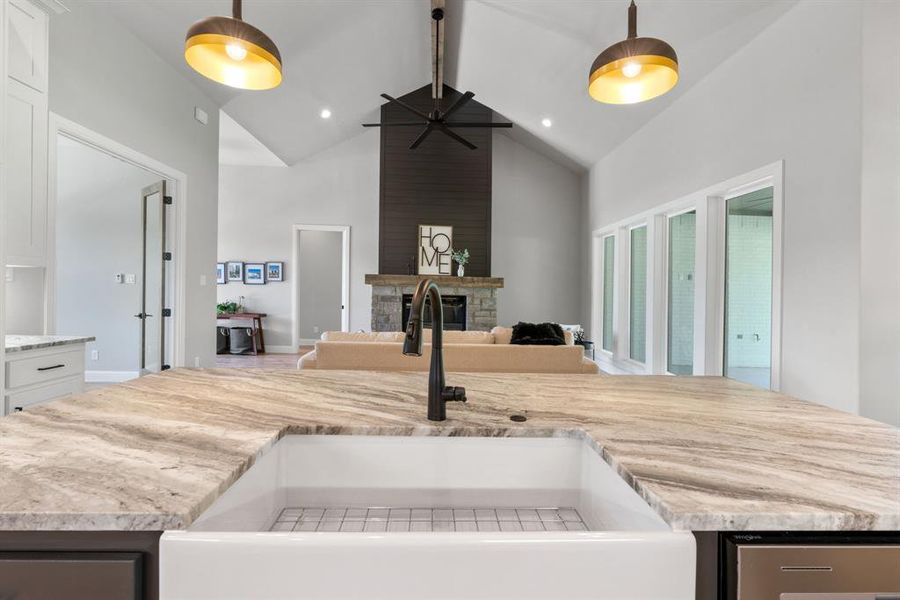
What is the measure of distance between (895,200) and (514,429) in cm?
254

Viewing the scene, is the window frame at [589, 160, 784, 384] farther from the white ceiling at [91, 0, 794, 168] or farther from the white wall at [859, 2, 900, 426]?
the white ceiling at [91, 0, 794, 168]

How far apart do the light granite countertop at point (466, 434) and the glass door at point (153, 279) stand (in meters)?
3.14

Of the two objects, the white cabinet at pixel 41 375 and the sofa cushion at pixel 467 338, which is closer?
the white cabinet at pixel 41 375

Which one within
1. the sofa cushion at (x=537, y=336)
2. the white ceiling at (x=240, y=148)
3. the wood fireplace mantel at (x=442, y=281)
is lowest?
the sofa cushion at (x=537, y=336)

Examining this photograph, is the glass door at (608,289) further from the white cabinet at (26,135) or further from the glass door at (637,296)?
the white cabinet at (26,135)

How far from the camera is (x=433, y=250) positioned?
23.4 feet

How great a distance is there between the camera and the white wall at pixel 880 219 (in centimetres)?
227

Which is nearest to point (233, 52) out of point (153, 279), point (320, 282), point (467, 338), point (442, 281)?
point (467, 338)

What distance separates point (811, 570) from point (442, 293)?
6254 millimetres

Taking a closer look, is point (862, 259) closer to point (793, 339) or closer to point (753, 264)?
point (793, 339)

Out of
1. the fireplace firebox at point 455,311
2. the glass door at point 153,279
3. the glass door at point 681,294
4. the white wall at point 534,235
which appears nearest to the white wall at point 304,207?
the fireplace firebox at point 455,311

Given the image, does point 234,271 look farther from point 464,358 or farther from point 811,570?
point 811,570

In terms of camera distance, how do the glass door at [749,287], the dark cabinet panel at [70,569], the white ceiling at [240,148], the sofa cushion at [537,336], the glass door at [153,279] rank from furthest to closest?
the white ceiling at [240,148] < the glass door at [153,279] < the sofa cushion at [537,336] < the glass door at [749,287] < the dark cabinet panel at [70,569]

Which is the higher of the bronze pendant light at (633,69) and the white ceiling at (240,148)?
the white ceiling at (240,148)
